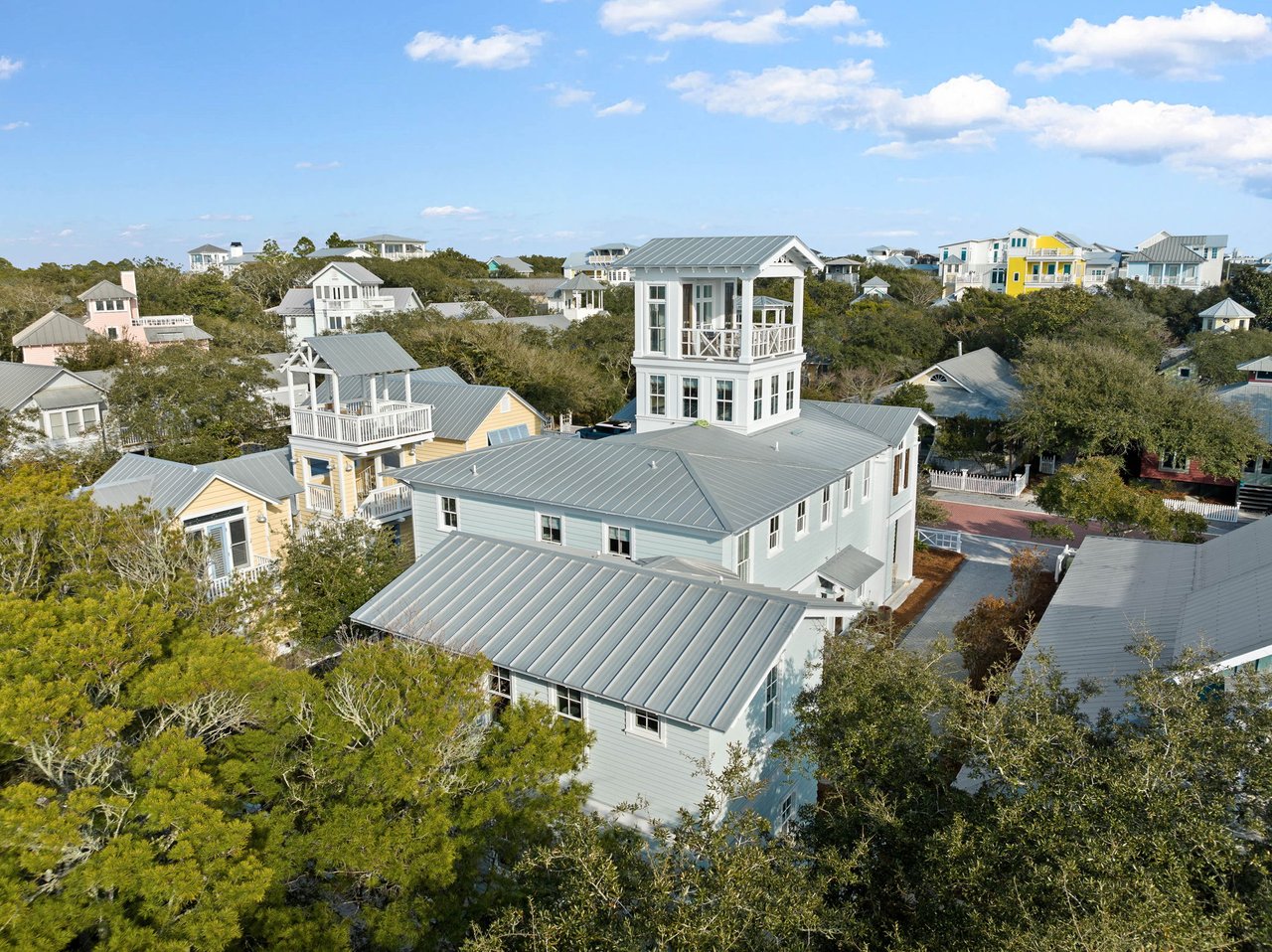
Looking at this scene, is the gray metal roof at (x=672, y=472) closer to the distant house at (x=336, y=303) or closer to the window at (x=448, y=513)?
the window at (x=448, y=513)

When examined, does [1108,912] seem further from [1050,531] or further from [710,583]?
[1050,531]

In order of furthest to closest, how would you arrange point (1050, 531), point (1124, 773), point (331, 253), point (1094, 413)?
point (331, 253) → point (1094, 413) → point (1050, 531) → point (1124, 773)

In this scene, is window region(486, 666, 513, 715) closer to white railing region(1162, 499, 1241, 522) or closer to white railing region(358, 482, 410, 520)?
white railing region(358, 482, 410, 520)

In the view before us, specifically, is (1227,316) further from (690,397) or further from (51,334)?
(51,334)

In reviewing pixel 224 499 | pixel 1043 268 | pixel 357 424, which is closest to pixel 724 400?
pixel 357 424

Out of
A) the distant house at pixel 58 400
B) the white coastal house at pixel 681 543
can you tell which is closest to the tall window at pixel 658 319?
the white coastal house at pixel 681 543

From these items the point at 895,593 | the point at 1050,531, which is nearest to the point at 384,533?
the point at 895,593
